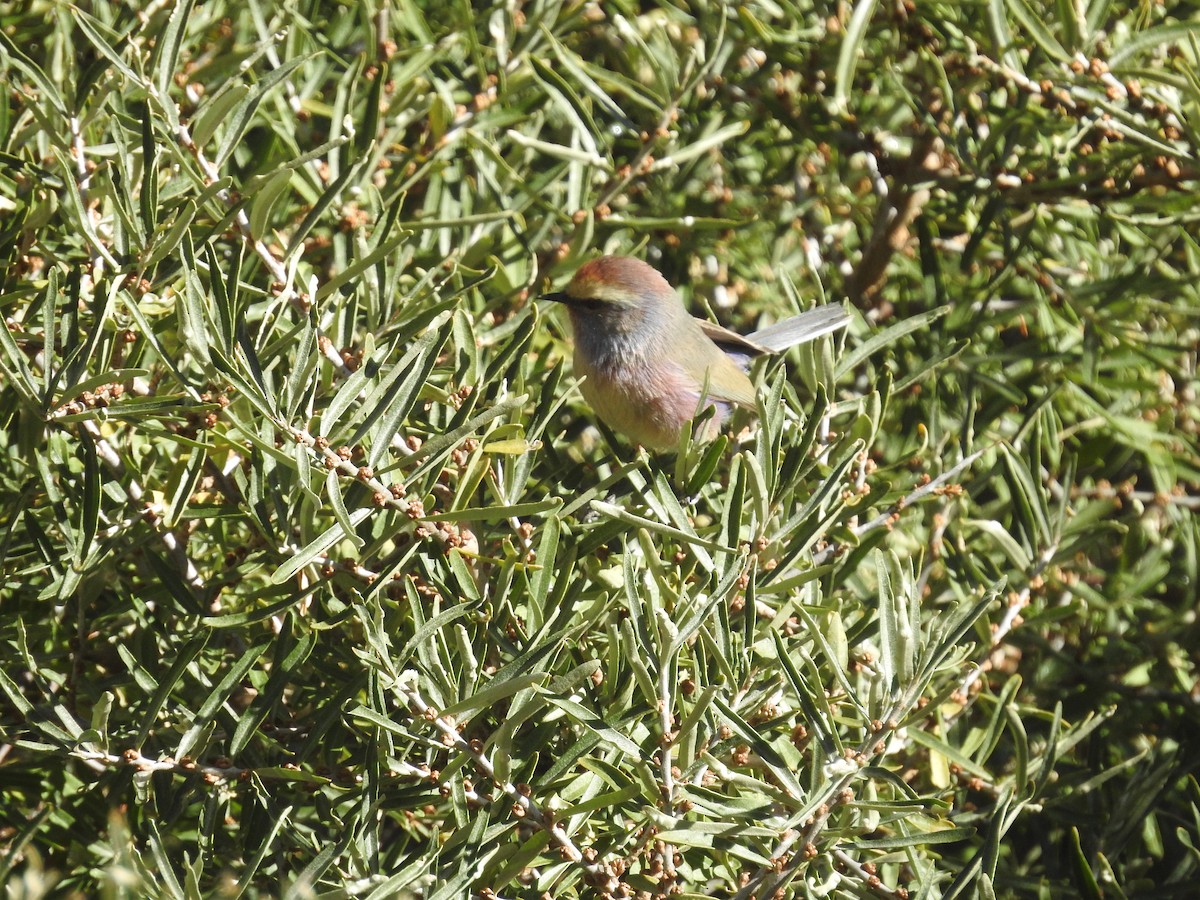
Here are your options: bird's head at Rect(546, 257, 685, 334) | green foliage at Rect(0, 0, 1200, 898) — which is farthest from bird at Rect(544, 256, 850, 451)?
green foliage at Rect(0, 0, 1200, 898)

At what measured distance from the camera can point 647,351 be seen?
3.40 metres

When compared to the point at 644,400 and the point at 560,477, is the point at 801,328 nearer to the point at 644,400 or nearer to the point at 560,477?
the point at 644,400

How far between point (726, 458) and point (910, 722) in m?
0.92

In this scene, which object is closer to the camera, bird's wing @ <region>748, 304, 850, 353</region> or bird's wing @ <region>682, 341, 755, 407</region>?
bird's wing @ <region>748, 304, 850, 353</region>

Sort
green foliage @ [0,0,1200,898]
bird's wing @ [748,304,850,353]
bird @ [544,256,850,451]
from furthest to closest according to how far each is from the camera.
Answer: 1. bird @ [544,256,850,451]
2. bird's wing @ [748,304,850,353]
3. green foliage @ [0,0,1200,898]

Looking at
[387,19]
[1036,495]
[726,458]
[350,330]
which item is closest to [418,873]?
[350,330]

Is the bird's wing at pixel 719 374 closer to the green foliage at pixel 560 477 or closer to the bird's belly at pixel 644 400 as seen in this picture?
the bird's belly at pixel 644 400

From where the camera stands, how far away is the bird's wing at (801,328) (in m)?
2.38

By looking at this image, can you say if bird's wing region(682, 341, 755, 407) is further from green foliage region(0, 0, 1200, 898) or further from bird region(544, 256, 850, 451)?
green foliage region(0, 0, 1200, 898)

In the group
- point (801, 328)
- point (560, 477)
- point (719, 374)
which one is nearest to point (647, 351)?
point (719, 374)

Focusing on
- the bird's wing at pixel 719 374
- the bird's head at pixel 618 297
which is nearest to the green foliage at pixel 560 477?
the bird's head at pixel 618 297

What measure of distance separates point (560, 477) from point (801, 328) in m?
0.81

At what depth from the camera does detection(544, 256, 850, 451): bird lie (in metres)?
3.02

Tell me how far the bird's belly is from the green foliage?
0.12 meters
